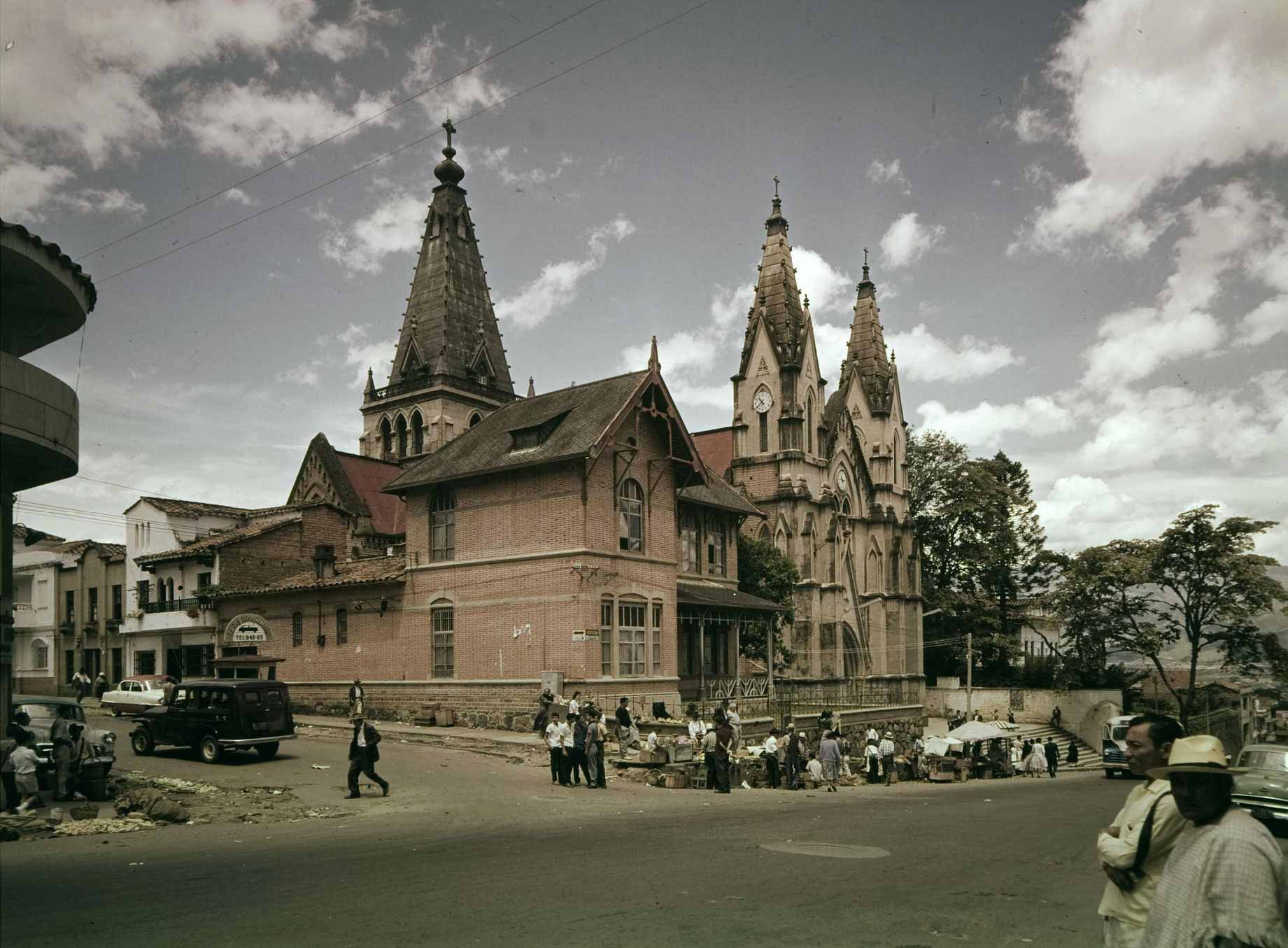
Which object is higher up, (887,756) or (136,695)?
(136,695)

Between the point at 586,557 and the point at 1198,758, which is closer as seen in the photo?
the point at 1198,758

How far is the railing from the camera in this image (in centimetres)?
4216

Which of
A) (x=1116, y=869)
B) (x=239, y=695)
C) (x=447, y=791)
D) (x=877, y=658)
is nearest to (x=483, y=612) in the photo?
(x=239, y=695)

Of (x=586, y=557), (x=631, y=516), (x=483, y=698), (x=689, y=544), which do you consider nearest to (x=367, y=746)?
(x=586, y=557)

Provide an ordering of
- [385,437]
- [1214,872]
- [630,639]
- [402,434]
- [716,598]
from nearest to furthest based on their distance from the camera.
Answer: [1214,872]
[630,639]
[716,598]
[402,434]
[385,437]

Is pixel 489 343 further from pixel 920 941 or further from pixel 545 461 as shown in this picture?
pixel 920 941

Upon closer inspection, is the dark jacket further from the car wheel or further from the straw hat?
the straw hat

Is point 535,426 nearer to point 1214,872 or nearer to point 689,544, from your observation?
point 689,544

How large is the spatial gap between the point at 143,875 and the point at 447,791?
31.3 ft

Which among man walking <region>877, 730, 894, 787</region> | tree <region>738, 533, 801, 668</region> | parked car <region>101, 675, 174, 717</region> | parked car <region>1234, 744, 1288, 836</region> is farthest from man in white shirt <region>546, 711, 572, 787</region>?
tree <region>738, 533, 801, 668</region>

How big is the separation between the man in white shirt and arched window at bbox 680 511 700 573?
17.9 meters

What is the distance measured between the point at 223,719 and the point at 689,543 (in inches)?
829

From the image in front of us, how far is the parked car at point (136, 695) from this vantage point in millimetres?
33531

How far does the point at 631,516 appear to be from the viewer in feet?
110
